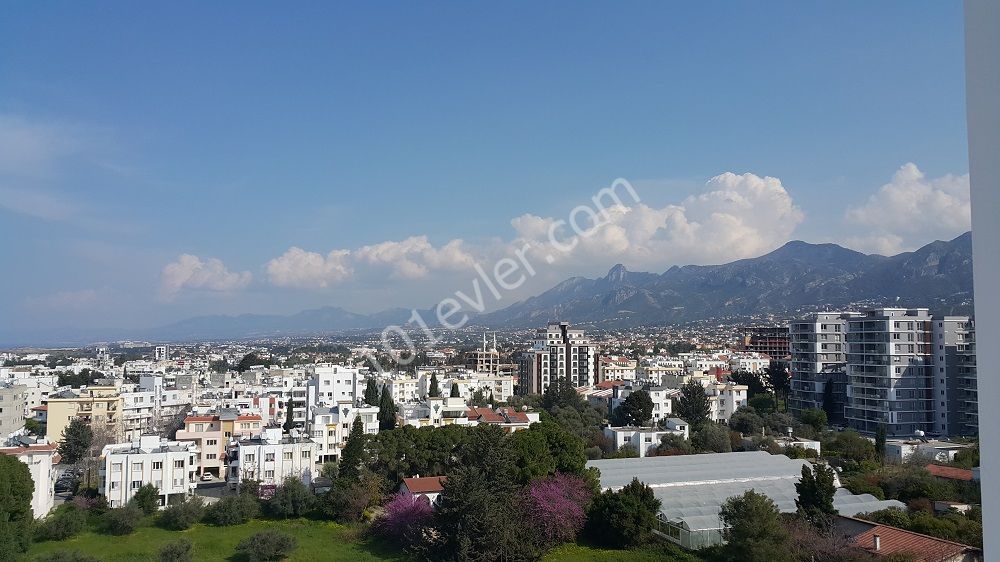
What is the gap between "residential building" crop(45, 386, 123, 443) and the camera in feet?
74.7

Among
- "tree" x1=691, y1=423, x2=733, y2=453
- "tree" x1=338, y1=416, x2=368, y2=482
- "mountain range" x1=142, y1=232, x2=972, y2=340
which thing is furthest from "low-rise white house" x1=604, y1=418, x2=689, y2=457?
"mountain range" x1=142, y1=232, x2=972, y2=340

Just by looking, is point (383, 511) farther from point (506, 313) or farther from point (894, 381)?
point (506, 313)

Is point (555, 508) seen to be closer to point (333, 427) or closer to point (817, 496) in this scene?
point (817, 496)

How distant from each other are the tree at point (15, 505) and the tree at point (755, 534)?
11721 millimetres

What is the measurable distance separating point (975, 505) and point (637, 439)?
9829mm

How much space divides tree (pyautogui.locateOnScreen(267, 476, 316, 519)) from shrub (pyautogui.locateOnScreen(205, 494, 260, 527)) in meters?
0.36

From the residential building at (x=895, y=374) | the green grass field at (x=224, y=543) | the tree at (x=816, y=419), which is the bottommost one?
the green grass field at (x=224, y=543)

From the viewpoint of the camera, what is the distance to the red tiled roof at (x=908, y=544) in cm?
937

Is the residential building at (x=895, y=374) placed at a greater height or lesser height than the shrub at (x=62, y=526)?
greater

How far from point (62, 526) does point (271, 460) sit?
4.84 metres

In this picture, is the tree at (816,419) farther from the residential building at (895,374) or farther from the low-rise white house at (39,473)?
the low-rise white house at (39,473)

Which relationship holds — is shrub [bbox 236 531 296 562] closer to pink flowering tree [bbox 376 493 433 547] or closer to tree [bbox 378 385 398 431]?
pink flowering tree [bbox 376 493 433 547]

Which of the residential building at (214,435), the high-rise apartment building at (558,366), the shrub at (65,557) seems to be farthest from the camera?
the high-rise apartment building at (558,366)

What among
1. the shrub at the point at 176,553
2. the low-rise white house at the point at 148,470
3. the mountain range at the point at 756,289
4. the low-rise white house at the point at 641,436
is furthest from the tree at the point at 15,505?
the mountain range at the point at 756,289
